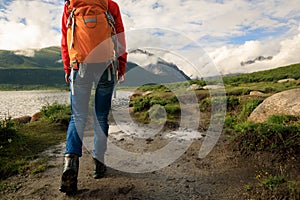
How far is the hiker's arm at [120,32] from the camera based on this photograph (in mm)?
3619

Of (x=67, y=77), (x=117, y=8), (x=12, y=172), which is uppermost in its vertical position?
(x=117, y=8)

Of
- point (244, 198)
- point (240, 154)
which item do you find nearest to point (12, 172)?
point (244, 198)

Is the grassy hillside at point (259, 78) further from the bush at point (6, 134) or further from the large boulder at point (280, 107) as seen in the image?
the bush at point (6, 134)

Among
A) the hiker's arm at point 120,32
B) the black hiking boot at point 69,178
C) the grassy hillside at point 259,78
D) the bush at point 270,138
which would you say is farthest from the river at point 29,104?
the grassy hillside at point 259,78

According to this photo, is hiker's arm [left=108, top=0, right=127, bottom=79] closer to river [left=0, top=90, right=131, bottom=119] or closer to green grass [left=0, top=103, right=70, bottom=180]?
river [left=0, top=90, right=131, bottom=119]

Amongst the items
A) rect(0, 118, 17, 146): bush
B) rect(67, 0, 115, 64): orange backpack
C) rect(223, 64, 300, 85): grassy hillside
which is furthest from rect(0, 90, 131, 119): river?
rect(223, 64, 300, 85): grassy hillside

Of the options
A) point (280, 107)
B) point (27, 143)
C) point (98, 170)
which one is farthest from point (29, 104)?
point (98, 170)

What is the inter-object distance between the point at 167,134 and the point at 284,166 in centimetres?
327

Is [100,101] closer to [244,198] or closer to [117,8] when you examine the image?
[117,8]

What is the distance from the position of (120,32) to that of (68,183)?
219cm

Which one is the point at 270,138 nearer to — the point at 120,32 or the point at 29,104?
the point at 120,32

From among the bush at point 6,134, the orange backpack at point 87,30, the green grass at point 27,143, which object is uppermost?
the orange backpack at point 87,30

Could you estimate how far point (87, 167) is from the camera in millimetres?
4207

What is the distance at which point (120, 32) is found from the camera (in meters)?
3.72
